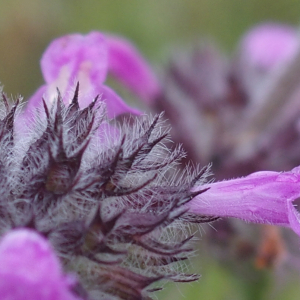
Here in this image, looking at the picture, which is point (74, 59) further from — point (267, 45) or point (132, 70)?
point (267, 45)

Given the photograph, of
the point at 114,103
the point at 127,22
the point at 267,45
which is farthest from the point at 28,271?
the point at 127,22

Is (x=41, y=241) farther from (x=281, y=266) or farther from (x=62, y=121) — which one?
(x=281, y=266)

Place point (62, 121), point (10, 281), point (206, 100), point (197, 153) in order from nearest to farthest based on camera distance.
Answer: point (10, 281), point (62, 121), point (197, 153), point (206, 100)

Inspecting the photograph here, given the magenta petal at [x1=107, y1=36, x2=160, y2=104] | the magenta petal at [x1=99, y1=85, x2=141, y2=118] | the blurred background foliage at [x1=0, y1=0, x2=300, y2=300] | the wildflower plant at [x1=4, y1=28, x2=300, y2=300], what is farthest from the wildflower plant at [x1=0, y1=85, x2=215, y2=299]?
the blurred background foliage at [x1=0, y1=0, x2=300, y2=300]

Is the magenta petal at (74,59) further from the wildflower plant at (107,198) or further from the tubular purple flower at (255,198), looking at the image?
the tubular purple flower at (255,198)

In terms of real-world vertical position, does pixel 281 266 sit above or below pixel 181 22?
below

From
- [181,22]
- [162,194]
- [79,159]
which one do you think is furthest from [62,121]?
[181,22]
